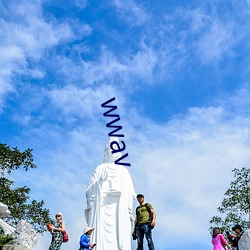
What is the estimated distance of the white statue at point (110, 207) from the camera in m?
15.1

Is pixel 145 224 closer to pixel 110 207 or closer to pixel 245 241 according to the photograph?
pixel 245 241

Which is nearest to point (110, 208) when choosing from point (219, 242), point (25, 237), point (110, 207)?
point (110, 207)

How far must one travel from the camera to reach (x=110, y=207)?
15.5 m

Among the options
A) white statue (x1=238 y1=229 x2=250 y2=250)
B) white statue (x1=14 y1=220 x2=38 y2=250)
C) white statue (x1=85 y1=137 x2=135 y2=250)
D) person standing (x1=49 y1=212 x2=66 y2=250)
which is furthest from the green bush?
white statue (x1=238 y1=229 x2=250 y2=250)

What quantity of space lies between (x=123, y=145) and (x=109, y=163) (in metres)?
0.82

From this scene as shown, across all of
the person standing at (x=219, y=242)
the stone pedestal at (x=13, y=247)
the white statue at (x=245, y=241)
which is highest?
the stone pedestal at (x=13, y=247)

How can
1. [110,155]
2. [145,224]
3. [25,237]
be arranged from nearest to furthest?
[145,224]
[25,237]
[110,155]

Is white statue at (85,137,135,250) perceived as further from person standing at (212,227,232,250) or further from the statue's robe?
person standing at (212,227,232,250)

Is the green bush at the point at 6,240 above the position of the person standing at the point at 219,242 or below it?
above

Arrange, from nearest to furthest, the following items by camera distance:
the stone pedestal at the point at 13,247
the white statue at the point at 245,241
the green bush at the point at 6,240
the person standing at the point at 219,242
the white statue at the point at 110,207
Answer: the white statue at the point at 245,241
the person standing at the point at 219,242
the stone pedestal at the point at 13,247
the green bush at the point at 6,240
the white statue at the point at 110,207

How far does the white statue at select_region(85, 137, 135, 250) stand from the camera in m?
15.1

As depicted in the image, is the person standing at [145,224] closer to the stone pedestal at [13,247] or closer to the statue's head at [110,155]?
the stone pedestal at [13,247]

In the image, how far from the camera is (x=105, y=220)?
50.5ft

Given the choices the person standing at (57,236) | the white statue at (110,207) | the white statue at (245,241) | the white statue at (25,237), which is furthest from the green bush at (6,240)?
the white statue at (245,241)
